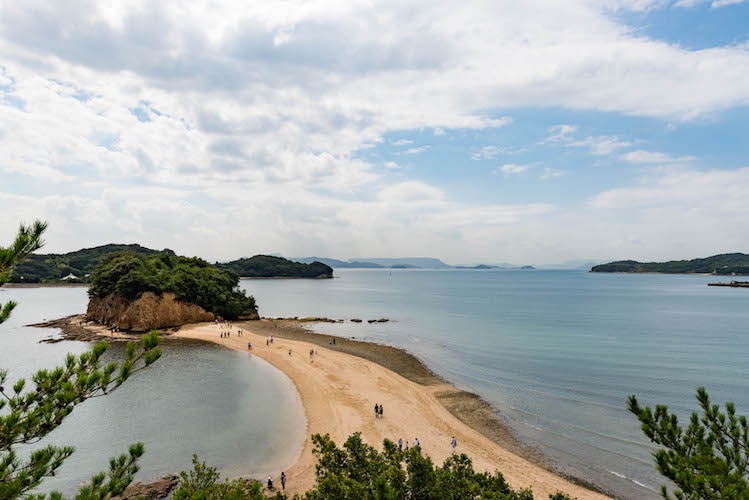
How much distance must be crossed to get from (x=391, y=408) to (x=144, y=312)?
4711 centimetres

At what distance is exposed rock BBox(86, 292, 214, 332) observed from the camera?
59.5 m

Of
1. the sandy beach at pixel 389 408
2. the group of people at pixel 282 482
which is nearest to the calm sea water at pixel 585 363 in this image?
the sandy beach at pixel 389 408

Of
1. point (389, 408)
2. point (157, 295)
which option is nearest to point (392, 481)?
point (389, 408)

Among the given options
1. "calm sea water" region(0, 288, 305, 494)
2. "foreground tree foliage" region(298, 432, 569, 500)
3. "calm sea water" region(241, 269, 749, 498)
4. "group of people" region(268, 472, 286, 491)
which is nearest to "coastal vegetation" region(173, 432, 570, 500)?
"foreground tree foliage" region(298, 432, 569, 500)

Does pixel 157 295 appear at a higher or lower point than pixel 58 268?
lower

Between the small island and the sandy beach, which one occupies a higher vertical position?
the small island

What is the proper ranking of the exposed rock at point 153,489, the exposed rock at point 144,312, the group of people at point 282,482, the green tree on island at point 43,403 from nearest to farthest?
the green tree on island at point 43,403, the exposed rock at point 153,489, the group of people at point 282,482, the exposed rock at point 144,312

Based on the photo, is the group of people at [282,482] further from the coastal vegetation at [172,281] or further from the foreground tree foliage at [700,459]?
the coastal vegetation at [172,281]

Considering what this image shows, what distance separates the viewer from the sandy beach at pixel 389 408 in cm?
2223

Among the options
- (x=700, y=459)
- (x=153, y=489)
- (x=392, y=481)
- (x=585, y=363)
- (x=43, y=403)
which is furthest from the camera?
(x=585, y=363)

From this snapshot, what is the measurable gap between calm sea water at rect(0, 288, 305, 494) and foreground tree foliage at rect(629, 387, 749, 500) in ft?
62.8

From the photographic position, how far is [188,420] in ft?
92.4

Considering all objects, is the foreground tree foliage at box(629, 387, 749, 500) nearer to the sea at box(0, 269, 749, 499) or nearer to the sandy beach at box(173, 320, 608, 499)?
the sandy beach at box(173, 320, 608, 499)

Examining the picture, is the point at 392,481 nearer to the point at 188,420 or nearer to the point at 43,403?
the point at 43,403
